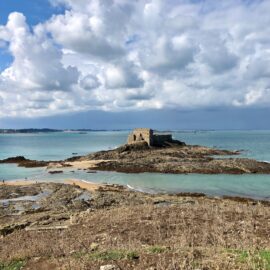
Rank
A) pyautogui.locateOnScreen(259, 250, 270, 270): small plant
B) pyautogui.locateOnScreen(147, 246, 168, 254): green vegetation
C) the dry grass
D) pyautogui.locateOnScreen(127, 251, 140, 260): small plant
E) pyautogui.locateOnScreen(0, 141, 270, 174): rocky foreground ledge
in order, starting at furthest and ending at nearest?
pyautogui.locateOnScreen(0, 141, 270, 174): rocky foreground ledge < pyautogui.locateOnScreen(147, 246, 168, 254): green vegetation < pyautogui.locateOnScreen(127, 251, 140, 260): small plant < the dry grass < pyautogui.locateOnScreen(259, 250, 270, 270): small plant

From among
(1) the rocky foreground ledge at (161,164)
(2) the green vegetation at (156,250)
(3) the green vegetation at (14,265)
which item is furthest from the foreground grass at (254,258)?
(1) the rocky foreground ledge at (161,164)

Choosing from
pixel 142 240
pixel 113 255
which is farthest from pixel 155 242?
pixel 113 255

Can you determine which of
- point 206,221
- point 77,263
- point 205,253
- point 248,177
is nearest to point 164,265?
point 205,253

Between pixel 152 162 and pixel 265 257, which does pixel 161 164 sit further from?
pixel 265 257

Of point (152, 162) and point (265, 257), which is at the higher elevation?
point (265, 257)

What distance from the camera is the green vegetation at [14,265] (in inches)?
373

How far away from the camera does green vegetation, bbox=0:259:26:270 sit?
9.48 metres

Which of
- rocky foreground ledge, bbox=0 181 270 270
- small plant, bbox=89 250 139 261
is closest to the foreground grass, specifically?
rocky foreground ledge, bbox=0 181 270 270

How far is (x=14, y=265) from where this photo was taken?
968 cm

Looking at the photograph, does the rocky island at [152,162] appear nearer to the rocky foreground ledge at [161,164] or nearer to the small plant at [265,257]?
the rocky foreground ledge at [161,164]

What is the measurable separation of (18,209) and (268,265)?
68.5ft

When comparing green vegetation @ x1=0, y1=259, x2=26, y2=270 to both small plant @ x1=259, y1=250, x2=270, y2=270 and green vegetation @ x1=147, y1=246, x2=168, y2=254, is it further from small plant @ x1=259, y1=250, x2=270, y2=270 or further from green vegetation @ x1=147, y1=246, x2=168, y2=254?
small plant @ x1=259, y1=250, x2=270, y2=270

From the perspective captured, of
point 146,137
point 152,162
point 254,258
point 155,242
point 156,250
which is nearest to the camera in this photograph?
point 254,258

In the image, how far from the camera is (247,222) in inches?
584
